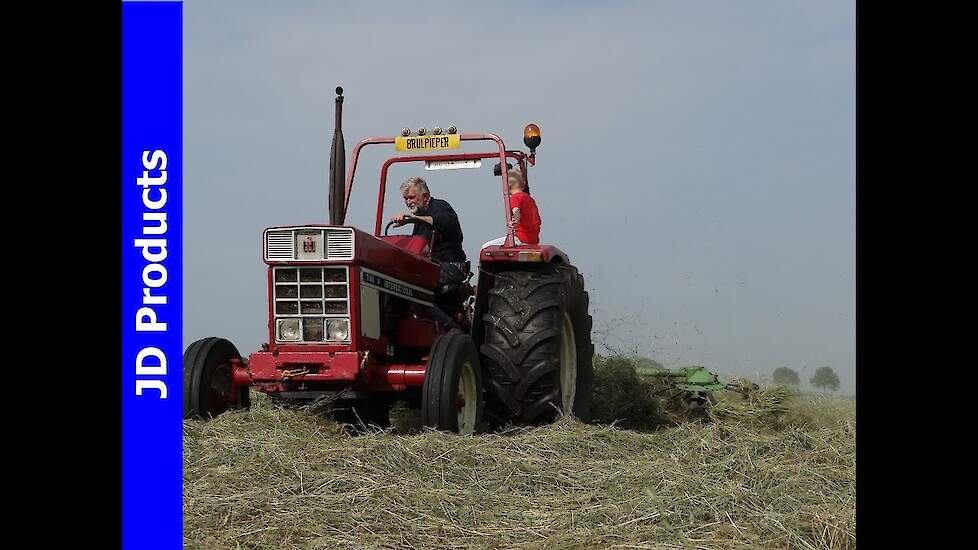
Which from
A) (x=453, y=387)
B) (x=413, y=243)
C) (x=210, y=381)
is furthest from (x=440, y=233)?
(x=210, y=381)

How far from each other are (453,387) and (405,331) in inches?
51.5

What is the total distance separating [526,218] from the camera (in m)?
8.48

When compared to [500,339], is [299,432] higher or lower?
lower

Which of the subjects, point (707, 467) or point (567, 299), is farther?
point (567, 299)

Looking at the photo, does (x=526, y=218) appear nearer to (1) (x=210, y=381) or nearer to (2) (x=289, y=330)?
(2) (x=289, y=330)

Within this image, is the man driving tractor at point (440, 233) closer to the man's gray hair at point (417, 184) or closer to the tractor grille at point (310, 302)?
the man's gray hair at point (417, 184)

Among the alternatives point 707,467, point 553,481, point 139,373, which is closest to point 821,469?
point 707,467

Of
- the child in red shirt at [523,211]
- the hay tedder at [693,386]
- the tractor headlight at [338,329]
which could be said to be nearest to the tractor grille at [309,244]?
the tractor headlight at [338,329]

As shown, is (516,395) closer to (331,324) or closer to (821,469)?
(331,324)

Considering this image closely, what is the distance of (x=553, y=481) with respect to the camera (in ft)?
18.1

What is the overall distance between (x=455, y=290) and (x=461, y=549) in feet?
12.5

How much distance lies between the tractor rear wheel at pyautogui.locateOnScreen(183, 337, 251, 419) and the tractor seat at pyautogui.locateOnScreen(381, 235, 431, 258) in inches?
61.2

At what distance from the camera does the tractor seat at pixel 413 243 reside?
7.94 m

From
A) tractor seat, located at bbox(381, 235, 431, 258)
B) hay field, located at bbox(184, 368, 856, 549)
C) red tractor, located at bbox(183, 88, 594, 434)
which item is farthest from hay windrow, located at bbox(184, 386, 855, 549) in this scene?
tractor seat, located at bbox(381, 235, 431, 258)
